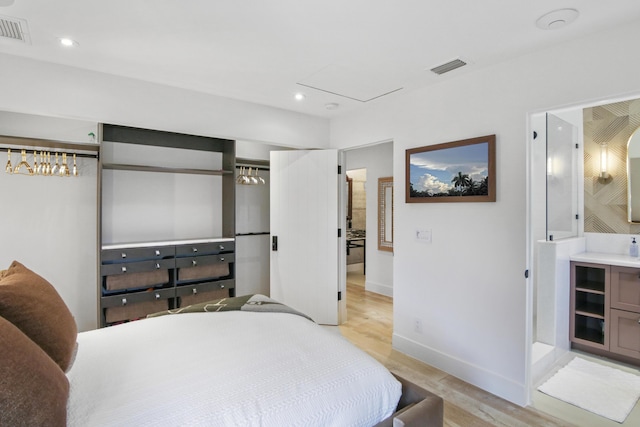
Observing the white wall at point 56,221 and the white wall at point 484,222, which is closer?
the white wall at point 484,222

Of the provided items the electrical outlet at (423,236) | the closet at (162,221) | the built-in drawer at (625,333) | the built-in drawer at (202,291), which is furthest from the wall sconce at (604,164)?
the built-in drawer at (202,291)

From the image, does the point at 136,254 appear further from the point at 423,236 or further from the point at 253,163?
the point at 423,236

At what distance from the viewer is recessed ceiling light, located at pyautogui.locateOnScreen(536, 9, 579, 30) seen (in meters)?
1.88

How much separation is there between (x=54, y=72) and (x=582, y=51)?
3.86 m

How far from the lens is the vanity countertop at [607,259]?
2953 mm

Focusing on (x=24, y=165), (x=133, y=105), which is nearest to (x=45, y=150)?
(x=24, y=165)

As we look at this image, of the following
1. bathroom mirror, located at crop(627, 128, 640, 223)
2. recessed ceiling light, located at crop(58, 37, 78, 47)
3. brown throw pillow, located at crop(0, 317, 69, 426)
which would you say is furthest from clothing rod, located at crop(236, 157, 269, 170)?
bathroom mirror, located at crop(627, 128, 640, 223)

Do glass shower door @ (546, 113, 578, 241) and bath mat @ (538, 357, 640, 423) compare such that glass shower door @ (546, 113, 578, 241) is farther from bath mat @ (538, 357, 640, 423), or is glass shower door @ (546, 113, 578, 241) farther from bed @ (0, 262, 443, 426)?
bed @ (0, 262, 443, 426)

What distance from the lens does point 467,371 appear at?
2.80m

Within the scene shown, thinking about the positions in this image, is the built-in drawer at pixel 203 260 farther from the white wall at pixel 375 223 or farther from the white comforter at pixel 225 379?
the white wall at pixel 375 223

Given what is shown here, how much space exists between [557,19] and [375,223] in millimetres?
3941

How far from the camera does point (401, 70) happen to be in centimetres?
272

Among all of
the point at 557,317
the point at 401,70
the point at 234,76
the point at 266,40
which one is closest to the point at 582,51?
the point at 401,70

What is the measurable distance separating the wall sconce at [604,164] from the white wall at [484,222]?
188 centimetres
